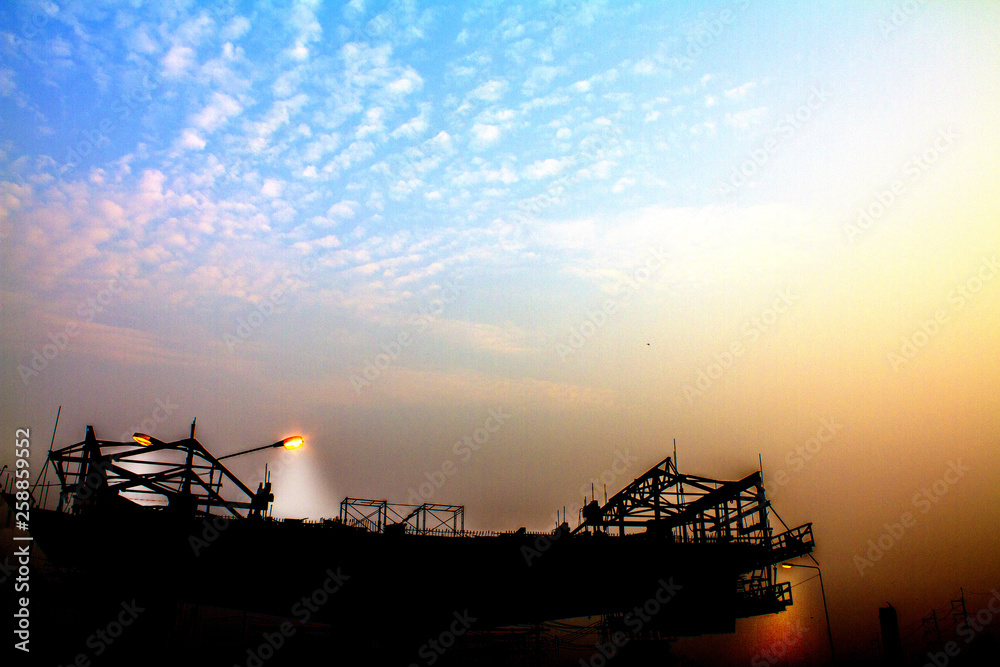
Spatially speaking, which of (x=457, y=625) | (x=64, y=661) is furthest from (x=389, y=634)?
(x=64, y=661)

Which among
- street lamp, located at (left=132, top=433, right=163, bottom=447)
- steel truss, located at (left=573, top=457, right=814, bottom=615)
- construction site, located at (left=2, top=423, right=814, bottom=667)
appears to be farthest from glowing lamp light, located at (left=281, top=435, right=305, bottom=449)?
steel truss, located at (left=573, top=457, right=814, bottom=615)

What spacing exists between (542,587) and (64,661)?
25.0 m

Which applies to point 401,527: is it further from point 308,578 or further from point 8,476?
point 8,476

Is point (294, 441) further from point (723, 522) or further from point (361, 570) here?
point (723, 522)

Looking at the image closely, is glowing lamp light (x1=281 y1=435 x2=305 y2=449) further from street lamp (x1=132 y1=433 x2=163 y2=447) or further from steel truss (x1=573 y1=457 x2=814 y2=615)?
steel truss (x1=573 y1=457 x2=814 y2=615)

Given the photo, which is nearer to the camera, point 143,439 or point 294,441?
point 294,441

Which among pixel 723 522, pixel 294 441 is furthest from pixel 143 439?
pixel 723 522

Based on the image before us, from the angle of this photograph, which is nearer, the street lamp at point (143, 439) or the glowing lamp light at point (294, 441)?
the glowing lamp light at point (294, 441)

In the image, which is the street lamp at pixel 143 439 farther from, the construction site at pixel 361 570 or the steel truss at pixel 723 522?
the steel truss at pixel 723 522

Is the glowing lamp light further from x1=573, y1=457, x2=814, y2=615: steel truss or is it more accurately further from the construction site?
x1=573, y1=457, x2=814, y2=615: steel truss

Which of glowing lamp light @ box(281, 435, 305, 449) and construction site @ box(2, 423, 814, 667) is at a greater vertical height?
glowing lamp light @ box(281, 435, 305, 449)

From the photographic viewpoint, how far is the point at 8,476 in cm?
2348

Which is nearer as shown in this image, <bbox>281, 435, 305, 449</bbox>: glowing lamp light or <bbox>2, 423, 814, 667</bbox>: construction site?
<bbox>281, 435, 305, 449</bbox>: glowing lamp light

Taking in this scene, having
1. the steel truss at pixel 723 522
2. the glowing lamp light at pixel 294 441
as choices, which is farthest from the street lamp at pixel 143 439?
the steel truss at pixel 723 522
